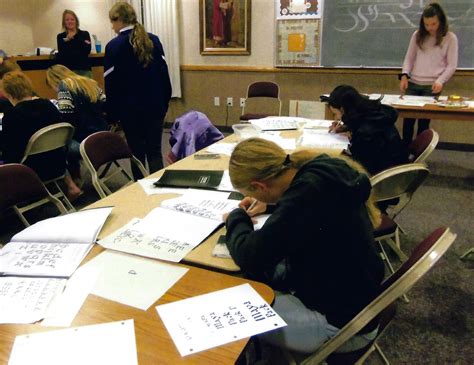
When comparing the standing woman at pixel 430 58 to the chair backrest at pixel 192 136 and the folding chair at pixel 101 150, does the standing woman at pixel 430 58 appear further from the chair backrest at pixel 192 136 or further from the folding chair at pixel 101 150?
the folding chair at pixel 101 150

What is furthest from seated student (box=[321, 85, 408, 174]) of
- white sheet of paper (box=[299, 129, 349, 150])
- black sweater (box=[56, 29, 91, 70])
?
black sweater (box=[56, 29, 91, 70])

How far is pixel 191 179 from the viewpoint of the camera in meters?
1.89

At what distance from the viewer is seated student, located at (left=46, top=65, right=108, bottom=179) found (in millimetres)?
3365

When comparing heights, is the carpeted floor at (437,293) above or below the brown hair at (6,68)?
below

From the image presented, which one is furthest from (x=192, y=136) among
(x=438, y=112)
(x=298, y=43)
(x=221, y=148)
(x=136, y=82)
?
(x=298, y=43)

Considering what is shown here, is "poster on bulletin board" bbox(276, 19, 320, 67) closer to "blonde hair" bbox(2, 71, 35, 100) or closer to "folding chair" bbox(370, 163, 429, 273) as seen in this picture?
"blonde hair" bbox(2, 71, 35, 100)

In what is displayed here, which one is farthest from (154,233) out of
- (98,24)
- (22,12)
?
(22,12)

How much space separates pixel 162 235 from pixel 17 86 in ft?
7.13

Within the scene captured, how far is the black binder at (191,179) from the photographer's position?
1.83 m

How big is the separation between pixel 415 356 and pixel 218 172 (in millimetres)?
1154

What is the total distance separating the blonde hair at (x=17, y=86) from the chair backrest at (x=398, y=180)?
8.00 ft

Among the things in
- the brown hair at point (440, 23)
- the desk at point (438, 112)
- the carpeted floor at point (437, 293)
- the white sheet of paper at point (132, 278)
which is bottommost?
the carpeted floor at point (437, 293)

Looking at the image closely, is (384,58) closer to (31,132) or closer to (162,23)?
(162,23)

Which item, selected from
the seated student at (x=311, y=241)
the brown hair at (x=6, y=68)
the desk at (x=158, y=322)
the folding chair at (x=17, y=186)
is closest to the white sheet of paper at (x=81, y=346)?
the desk at (x=158, y=322)
